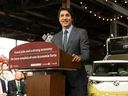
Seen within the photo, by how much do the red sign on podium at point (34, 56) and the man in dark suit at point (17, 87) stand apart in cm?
416

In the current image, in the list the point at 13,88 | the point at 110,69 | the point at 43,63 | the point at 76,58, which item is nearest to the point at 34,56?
the point at 43,63

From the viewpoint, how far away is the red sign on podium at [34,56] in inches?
97.4

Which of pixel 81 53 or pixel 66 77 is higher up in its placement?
pixel 81 53

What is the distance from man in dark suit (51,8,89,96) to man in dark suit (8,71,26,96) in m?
4.01

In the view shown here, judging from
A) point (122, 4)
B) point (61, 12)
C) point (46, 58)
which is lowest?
point (46, 58)

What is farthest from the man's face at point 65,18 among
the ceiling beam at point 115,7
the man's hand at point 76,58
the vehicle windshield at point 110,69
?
the ceiling beam at point 115,7

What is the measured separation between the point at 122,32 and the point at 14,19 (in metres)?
7.36

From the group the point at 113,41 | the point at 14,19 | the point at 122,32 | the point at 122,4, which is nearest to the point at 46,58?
the point at 113,41

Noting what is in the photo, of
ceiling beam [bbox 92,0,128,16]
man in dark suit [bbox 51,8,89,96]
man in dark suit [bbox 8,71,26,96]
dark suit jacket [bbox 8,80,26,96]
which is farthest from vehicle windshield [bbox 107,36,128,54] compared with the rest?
man in dark suit [bbox 51,8,89,96]

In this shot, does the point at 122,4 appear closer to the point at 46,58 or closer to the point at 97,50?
the point at 97,50

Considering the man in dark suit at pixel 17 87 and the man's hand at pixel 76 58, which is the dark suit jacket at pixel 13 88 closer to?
the man in dark suit at pixel 17 87

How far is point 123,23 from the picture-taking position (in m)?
19.0

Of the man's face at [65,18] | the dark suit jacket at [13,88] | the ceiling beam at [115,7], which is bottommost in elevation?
the dark suit jacket at [13,88]

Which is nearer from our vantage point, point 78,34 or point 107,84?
point 78,34
